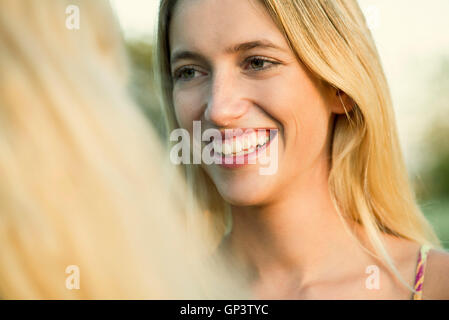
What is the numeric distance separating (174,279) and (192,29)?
123cm

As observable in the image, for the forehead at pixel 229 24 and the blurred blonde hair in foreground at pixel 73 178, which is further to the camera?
the forehead at pixel 229 24

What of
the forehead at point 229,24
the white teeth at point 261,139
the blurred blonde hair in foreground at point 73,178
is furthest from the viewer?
the white teeth at point 261,139

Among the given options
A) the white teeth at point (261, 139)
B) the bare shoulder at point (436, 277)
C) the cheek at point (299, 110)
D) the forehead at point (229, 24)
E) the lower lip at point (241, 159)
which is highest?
the forehead at point (229, 24)

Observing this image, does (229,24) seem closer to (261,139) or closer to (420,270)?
(261,139)

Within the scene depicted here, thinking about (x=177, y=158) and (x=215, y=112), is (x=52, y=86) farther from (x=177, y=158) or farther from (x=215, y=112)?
(x=177, y=158)

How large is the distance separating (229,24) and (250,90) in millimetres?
209

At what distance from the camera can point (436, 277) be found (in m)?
1.61

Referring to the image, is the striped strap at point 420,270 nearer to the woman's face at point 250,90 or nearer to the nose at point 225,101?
the woman's face at point 250,90

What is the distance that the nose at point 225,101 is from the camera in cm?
156

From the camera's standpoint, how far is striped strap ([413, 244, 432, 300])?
158cm

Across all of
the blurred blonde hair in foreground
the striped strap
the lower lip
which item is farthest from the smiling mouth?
the blurred blonde hair in foreground

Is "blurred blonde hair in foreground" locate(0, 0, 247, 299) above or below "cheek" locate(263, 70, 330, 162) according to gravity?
below

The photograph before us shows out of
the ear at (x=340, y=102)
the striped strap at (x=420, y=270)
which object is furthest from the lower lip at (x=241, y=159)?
the striped strap at (x=420, y=270)

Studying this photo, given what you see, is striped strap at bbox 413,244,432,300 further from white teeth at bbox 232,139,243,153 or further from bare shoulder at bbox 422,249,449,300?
white teeth at bbox 232,139,243,153
